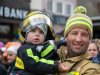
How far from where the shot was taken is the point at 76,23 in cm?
279

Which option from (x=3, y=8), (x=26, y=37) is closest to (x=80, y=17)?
(x=26, y=37)

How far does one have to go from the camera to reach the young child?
2.90 metres

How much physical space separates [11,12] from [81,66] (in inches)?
710

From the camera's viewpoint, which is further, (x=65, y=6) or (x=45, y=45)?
(x=65, y=6)

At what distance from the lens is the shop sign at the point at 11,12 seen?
19734 mm

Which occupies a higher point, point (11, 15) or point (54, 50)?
point (54, 50)

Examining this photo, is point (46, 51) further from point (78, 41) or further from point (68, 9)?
point (68, 9)

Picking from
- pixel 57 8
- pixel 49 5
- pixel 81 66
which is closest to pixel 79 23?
pixel 81 66

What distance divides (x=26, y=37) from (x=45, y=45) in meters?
0.23

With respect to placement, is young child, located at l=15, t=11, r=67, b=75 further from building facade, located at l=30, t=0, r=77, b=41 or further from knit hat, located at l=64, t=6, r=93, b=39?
building facade, located at l=30, t=0, r=77, b=41

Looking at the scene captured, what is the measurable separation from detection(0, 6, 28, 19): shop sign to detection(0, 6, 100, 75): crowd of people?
54.7 feet

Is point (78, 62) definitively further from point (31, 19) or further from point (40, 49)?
point (31, 19)

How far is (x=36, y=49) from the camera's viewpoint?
300cm

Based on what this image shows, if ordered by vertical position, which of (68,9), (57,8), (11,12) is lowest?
(68,9)
